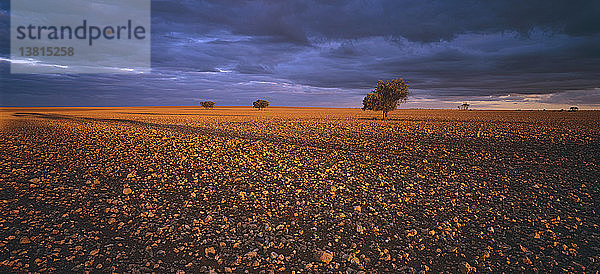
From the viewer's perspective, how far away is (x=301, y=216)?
8.20 metres

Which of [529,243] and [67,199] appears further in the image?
[67,199]

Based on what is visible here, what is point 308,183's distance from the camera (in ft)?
36.7

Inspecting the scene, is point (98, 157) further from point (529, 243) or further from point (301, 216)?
point (529, 243)

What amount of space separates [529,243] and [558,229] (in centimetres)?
154

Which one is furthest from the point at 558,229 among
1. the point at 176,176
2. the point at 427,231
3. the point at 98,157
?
the point at 98,157

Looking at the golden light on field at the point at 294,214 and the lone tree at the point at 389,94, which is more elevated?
the lone tree at the point at 389,94

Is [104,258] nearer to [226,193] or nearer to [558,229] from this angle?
[226,193]

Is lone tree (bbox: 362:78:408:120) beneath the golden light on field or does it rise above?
above

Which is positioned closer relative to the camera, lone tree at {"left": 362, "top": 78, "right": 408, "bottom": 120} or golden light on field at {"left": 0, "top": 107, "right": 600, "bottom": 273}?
golden light on field at {"left": 0, "top": 107, "right": 600, "bottom": 273}

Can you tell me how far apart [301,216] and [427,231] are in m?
3.55

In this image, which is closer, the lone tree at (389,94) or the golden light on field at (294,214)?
the golden light on field at (294,214)

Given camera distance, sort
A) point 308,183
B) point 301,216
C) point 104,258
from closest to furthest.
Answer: point 104,258 → point 301,216 → point 308,183

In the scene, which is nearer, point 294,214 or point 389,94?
point 294,214

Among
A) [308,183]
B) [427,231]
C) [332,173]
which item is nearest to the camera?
[427,231]
